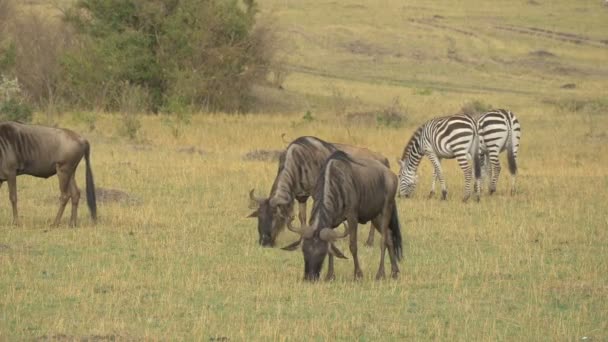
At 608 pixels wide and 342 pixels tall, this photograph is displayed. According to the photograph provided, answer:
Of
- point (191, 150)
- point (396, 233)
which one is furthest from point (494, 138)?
point (396, 233)

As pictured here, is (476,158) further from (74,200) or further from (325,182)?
(325,182)

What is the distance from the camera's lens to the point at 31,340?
8422 mm

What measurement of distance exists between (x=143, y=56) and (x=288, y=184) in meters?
22.0

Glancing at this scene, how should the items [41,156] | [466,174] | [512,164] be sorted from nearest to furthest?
[41,156]
[466,174]
[512,164]

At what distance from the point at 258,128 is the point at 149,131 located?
2.67 m

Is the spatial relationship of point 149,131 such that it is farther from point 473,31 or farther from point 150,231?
point 473,31

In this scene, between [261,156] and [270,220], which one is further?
[261,156]

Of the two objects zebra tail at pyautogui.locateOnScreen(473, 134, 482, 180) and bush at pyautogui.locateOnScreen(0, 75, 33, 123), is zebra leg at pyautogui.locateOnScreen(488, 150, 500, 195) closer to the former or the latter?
zebra tail at pyautogui.locateOnScreen(473, 134, 482, 180)

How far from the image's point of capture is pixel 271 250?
12.9 m

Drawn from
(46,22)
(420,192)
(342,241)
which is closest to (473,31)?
(46,22)

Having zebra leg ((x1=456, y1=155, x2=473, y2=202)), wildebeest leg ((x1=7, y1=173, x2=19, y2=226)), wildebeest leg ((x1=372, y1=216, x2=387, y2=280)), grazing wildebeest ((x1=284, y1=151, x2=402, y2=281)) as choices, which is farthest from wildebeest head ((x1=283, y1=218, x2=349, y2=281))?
zebra leg ((x1=456, y1=155, x2=473, y2=202))

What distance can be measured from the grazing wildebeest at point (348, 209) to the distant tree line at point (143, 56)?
69.5 ft

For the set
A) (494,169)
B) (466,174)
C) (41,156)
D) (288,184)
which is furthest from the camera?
(494,169)

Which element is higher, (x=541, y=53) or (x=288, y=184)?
(x=288, y=184)
